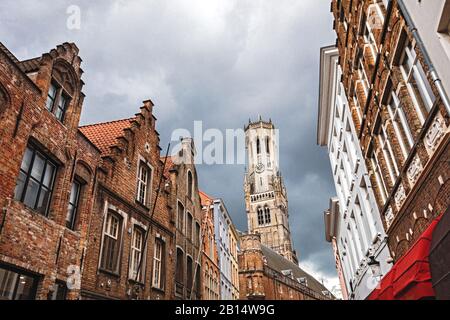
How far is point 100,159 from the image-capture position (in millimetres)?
12516

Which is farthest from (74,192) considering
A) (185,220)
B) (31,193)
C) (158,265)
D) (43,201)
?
(185,220)

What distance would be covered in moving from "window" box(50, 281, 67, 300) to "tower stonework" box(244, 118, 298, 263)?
81.9 metres

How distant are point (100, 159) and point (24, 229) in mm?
4759

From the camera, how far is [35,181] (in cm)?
896

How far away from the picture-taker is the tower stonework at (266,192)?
91875 mm

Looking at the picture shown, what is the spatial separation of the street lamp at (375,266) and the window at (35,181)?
10.9 m

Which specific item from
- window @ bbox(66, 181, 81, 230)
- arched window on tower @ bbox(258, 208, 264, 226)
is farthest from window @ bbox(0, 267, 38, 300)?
arched window on tower @ bbox(258, 208, 264, 226)

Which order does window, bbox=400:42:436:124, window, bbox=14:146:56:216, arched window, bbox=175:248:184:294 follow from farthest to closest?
arched window, bbox=175:248:184:294 < window, bbox=14:146:56:216 < window, bbox=400:42:436:124

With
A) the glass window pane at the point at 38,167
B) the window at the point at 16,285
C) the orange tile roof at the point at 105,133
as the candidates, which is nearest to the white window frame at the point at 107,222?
the orange tile roof at the point at 105,133

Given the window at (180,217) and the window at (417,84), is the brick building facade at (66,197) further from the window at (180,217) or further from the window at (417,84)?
the window at (417,84)

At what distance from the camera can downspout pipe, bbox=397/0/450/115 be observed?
566cm

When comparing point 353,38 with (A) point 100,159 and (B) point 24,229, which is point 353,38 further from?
(B) point 24,229

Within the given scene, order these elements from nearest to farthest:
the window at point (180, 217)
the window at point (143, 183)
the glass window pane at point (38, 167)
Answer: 1. the glass window pane at point (38, 167)
2. the window at point (143, 183)
3. the window at point (180, 217)

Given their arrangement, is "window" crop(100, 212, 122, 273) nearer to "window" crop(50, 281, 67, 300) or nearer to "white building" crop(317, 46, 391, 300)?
"window" crop(50, 281, 67, 300)
